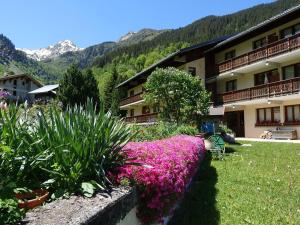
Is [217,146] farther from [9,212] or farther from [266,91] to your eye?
[266,91]

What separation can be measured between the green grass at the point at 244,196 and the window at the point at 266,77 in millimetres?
18218

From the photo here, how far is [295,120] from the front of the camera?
1046 inches

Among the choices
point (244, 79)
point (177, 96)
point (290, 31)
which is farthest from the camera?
point (244, 79)

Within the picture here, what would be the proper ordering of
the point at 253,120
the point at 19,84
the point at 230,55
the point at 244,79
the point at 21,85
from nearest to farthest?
the point at 253,120
the point at 244,79
the point at 230,55
the point at 19,84
the point at 21,85

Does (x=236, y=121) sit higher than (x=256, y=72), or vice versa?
(x=256, y=72)

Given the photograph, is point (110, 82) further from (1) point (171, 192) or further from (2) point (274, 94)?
(1) point (171, 192)

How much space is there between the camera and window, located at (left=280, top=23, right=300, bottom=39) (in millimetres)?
26706

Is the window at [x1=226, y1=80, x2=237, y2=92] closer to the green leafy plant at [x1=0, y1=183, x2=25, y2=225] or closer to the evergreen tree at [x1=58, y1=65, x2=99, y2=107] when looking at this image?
the evergreen tree at [x1=58, y1=65, x2=99, y2=107]

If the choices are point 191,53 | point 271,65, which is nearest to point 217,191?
point 271,65

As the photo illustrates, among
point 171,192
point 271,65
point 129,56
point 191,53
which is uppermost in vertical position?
point 129,56

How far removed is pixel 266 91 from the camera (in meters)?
27.8

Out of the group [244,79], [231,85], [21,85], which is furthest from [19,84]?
[244,79]

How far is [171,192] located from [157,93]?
56.1 feet

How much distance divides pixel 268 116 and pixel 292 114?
9.07 feet
